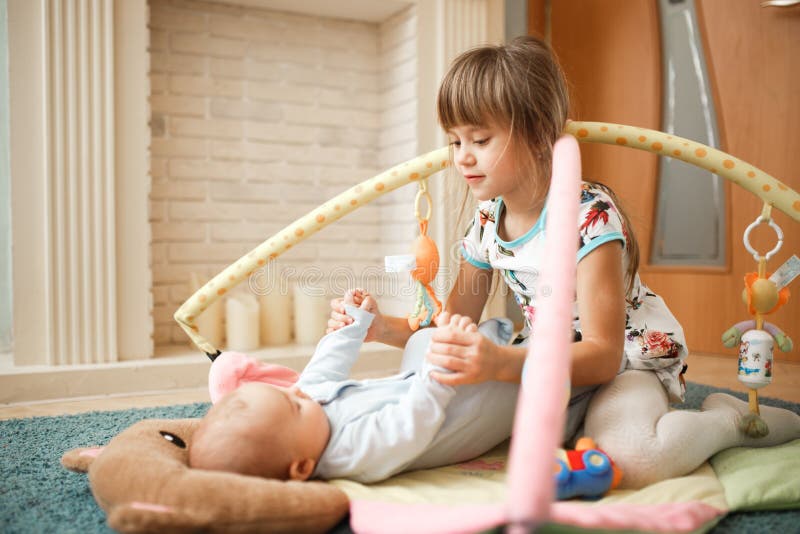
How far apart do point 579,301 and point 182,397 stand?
47.9 inches

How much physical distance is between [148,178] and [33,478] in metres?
1.11

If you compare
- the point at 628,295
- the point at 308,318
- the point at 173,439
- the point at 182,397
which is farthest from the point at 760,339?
the point at 308,318

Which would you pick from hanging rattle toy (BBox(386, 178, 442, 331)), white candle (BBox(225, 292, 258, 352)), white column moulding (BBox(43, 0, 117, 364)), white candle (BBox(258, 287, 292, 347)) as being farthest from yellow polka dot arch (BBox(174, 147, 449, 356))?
white candle (BBox(258, 287, 292, 347))

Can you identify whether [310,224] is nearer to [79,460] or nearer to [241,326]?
[79,460]

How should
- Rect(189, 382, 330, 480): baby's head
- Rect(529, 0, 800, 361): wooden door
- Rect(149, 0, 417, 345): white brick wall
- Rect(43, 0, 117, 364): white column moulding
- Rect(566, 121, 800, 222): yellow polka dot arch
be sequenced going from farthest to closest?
Rect(149, 0, 417, 345): white brick wall
Rect(529, 0, 800, 361): wooden door
Rect(43, 0, 117, 364): white column moulding
Rect(566, 121, 800, 222): yellow polka dot arch
Rect(189, 382, 330, 480): baby's head

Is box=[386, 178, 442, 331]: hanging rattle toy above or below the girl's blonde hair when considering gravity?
below

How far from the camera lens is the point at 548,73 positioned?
1093mm

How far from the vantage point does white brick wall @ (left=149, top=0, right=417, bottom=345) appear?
232 cm

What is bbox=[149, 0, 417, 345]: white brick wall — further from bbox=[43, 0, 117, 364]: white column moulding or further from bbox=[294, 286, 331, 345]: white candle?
bbox=[43, 0, 117, 364]: white column moulding

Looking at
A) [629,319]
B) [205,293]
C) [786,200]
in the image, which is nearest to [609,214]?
[629,319]

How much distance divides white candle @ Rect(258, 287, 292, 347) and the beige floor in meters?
0.40

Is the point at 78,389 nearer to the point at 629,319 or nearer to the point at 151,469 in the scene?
the point at 151,469

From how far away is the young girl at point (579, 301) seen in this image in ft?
3.16

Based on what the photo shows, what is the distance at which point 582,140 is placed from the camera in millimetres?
1190
